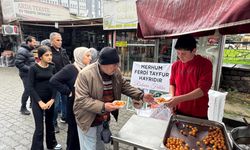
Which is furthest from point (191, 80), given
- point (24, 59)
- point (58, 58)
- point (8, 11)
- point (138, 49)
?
point (8, 11)

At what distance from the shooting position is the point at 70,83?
2797 mm

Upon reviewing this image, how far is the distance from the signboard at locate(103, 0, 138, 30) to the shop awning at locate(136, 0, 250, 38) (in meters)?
4.95

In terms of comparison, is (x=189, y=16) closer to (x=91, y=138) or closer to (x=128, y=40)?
(x=91, y=138)

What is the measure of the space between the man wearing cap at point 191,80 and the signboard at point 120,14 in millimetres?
4734

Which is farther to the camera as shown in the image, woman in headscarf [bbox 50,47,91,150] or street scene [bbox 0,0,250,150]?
woman in headscarf [bbox 50,47,91,150]

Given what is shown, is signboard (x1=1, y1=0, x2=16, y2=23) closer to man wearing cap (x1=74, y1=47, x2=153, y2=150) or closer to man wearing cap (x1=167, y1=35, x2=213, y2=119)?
man wearing cap (x1=74, y1=47, x2=153, y2=150)

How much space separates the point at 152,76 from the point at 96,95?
7.84ft

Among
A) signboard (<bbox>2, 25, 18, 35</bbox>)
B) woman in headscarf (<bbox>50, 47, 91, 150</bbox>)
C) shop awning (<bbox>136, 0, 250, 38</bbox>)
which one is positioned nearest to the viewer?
shop awning (<bbox>136, 0, 250, 38</bbox>)

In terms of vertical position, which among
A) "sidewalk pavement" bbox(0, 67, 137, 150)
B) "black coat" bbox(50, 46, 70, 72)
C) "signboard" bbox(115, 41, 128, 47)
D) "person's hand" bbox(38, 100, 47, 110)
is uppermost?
"signboard" bbox(115, 41, 128, 47)

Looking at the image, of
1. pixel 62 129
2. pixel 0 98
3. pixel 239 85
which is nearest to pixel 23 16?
pixel 0 98

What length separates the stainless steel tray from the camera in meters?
1.68

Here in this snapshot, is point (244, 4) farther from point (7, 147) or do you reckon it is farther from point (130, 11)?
point (130, 11)

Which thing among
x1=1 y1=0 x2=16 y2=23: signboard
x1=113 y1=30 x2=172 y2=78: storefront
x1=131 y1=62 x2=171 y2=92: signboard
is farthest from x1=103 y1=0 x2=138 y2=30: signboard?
x1=1 y1=0 x2=16 y2=23: signboard

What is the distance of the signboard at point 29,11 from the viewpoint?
13.0 m
